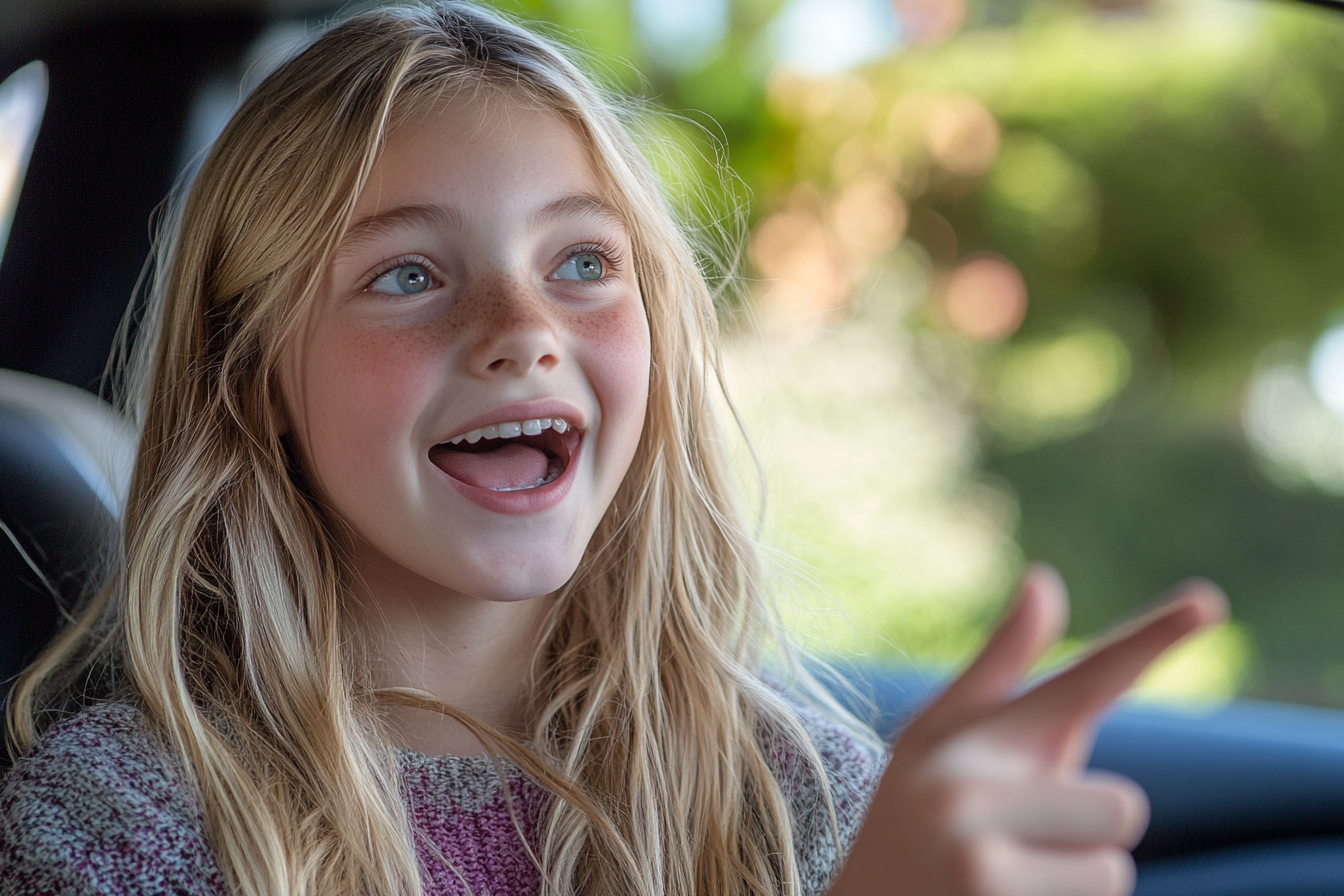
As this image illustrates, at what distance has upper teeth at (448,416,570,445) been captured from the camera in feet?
3.14

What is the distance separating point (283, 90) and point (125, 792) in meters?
0.57

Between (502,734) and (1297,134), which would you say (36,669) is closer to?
(502,734)

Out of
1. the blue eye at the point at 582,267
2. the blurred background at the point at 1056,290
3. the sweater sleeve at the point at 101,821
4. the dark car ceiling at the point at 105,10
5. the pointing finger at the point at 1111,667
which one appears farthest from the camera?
the blurred background at the point at 1056,290

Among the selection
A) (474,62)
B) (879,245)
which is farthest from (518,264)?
(879,245)

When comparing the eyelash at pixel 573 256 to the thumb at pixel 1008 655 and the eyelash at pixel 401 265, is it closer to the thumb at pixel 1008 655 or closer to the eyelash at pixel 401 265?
the eyelash at pixel 401 265

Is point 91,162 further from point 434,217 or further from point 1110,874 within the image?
point 1110,874

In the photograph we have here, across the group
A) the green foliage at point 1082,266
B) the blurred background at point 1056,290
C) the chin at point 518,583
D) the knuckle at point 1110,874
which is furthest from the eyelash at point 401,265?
the green foliage at point 1082,266

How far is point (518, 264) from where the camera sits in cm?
98

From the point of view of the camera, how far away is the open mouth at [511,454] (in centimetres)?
A: 97

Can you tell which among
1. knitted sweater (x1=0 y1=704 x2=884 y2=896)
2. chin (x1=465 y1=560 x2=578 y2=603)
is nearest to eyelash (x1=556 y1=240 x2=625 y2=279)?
chin (x1=465 y1=560 x2=578 y2=603)

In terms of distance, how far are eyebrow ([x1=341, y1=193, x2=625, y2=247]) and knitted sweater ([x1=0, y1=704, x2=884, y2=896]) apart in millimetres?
390

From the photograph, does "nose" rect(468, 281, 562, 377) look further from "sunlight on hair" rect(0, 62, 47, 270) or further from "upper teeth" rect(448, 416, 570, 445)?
"sunlight on hair" rect(0, 62, 47, 270)

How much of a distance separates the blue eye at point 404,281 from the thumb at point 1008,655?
0.53 meters

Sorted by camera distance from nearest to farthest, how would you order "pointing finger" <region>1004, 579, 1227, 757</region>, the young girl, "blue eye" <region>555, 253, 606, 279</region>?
"pointing finger" <region>1004, 579, 1227, 757</region>, the young girl, "blue eye" <region>555, 253, 606, 279</region>
